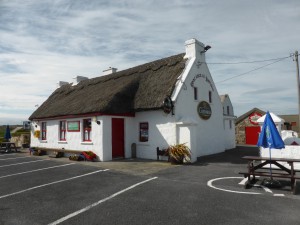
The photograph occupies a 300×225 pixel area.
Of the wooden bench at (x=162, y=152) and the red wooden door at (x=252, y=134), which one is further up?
the red wooden door at (x=252, y=134)

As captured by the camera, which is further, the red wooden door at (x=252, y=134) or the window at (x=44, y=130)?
the red wooden door at (x=252, y=134)

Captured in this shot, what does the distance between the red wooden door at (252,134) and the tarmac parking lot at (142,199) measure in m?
20.5

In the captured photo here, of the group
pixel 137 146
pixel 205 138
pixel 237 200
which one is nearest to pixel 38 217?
pixel 237 200

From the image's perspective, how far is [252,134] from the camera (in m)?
30.0

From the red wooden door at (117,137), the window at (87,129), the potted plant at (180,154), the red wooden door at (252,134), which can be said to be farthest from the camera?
the red wooden door at (252,134)

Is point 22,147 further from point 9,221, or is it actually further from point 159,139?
point 9,221

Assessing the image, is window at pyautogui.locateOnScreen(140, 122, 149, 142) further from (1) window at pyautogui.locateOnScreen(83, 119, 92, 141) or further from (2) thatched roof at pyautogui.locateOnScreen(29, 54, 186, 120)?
(1) window at pyautogui.locateOnScreen(83, 119, 92, 141)

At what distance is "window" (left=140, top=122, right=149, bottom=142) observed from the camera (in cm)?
1664

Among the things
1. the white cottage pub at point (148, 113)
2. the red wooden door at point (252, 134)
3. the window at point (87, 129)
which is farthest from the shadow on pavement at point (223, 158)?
the red wooden door at point (252, 134)

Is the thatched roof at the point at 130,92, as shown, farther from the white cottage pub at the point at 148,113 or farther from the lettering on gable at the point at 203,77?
the lettering on gable at the point at 203,77

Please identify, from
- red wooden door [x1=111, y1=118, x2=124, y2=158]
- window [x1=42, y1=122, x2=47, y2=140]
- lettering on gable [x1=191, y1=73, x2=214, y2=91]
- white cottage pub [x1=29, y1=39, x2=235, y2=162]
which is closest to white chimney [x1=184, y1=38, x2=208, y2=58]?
white cottage pub [x1=29, y1=39, x2=235, y2=162]

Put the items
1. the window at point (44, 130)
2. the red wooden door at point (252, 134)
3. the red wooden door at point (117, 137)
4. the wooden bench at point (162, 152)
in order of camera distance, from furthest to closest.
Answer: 1. the red wooden door at point (252, 134)
2. the window at point (44, 130)
3. the red wooden door at point (117, 137)
4. the wooden bench at point (162, 152)

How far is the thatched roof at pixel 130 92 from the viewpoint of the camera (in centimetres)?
1592

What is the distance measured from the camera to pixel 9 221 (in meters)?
5.85
